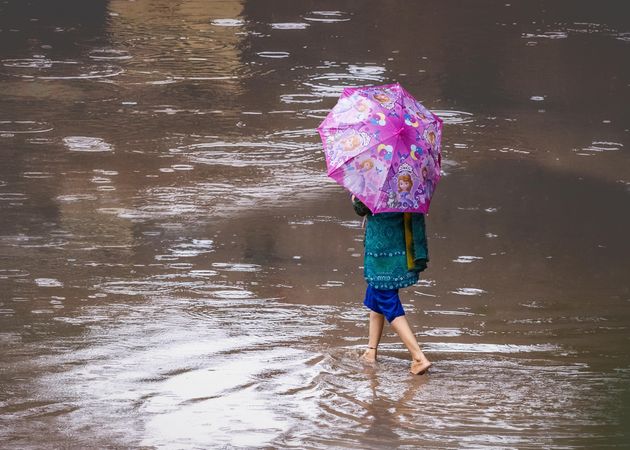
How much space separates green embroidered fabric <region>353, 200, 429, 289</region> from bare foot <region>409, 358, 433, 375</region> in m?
0.41

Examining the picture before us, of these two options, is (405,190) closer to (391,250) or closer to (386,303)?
(391,250)

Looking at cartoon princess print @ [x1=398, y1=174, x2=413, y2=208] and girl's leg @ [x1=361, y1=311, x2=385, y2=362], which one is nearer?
cartoon princess print @ [x1=398, y1=174, x2=413, y2=208]

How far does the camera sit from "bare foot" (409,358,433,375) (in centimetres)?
597

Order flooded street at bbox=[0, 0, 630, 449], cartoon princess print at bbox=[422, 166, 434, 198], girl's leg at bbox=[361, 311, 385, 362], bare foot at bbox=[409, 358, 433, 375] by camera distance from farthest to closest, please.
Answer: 1. girl's leg at bbox=[361, 311, 385, 362]
2. cartoon princess print at bbox=[422, 166, 434, 198]
3. bare foot at bbox=[409, 358, 433, 375]
4. flooded street at bbox=[0, 0, 630, 449]

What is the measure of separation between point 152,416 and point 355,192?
5.01 ft

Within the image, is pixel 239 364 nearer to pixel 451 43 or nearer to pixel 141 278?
pixel 141 278

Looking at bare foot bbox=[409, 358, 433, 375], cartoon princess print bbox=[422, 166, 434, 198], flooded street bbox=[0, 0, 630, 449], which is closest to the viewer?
flooded street bbox=[0, 0, 630, 449]

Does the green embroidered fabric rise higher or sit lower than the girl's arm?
lower

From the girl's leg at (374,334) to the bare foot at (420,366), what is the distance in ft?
0.94

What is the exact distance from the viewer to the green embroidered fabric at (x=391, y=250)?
242 inches

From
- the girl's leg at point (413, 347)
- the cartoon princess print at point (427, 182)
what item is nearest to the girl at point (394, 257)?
the girl's leg at point (413, 347)

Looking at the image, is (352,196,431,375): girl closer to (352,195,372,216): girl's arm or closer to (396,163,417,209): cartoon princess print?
(352,195,372,216): girl's arm

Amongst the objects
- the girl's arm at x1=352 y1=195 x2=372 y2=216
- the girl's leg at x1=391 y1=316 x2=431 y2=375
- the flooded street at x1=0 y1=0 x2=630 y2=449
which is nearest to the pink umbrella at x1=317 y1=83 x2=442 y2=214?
the girl's arm at x1=352 y1=195 x2=372 y2=216

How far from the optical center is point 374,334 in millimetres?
6238
